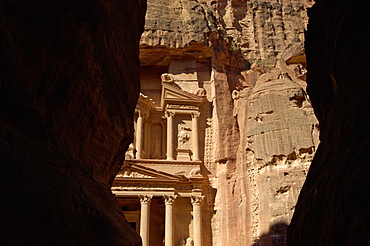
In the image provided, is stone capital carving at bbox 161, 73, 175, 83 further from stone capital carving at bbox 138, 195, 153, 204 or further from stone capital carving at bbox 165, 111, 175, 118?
stone capital carving at bbox 138, 195, 153, 204

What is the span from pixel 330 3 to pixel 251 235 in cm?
1641

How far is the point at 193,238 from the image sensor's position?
24.2m

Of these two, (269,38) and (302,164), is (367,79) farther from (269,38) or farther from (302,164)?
(269,38)

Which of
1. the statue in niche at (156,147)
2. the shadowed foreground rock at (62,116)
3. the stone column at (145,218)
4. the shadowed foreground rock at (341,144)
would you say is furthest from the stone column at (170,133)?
the shadowed foreground rock at (341,144)

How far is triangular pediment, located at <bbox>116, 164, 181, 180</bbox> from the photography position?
79.9 ft

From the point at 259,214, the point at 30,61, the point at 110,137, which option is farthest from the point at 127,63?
the point at 259,214

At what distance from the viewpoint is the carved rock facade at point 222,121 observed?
2172 centimetres

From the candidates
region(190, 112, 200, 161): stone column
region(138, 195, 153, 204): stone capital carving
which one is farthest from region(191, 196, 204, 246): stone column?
region(190, 112, 200, 161): stone column

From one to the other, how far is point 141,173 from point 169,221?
3.20 m

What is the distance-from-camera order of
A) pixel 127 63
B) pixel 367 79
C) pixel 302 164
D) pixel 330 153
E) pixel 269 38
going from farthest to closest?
pixel 269 38 < pixel 302 164 < pixel 127 63 < pixel 330 153 < pixel 367 79

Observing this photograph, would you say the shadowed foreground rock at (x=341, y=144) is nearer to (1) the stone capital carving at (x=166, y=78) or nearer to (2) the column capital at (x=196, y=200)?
(2) the column capital at (x=196, y=200)

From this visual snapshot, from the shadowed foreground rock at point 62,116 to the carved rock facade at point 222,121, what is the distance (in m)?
13.2

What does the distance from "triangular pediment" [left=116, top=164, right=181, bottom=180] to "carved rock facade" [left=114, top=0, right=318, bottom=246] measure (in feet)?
0.23

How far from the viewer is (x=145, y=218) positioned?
2370 cm
